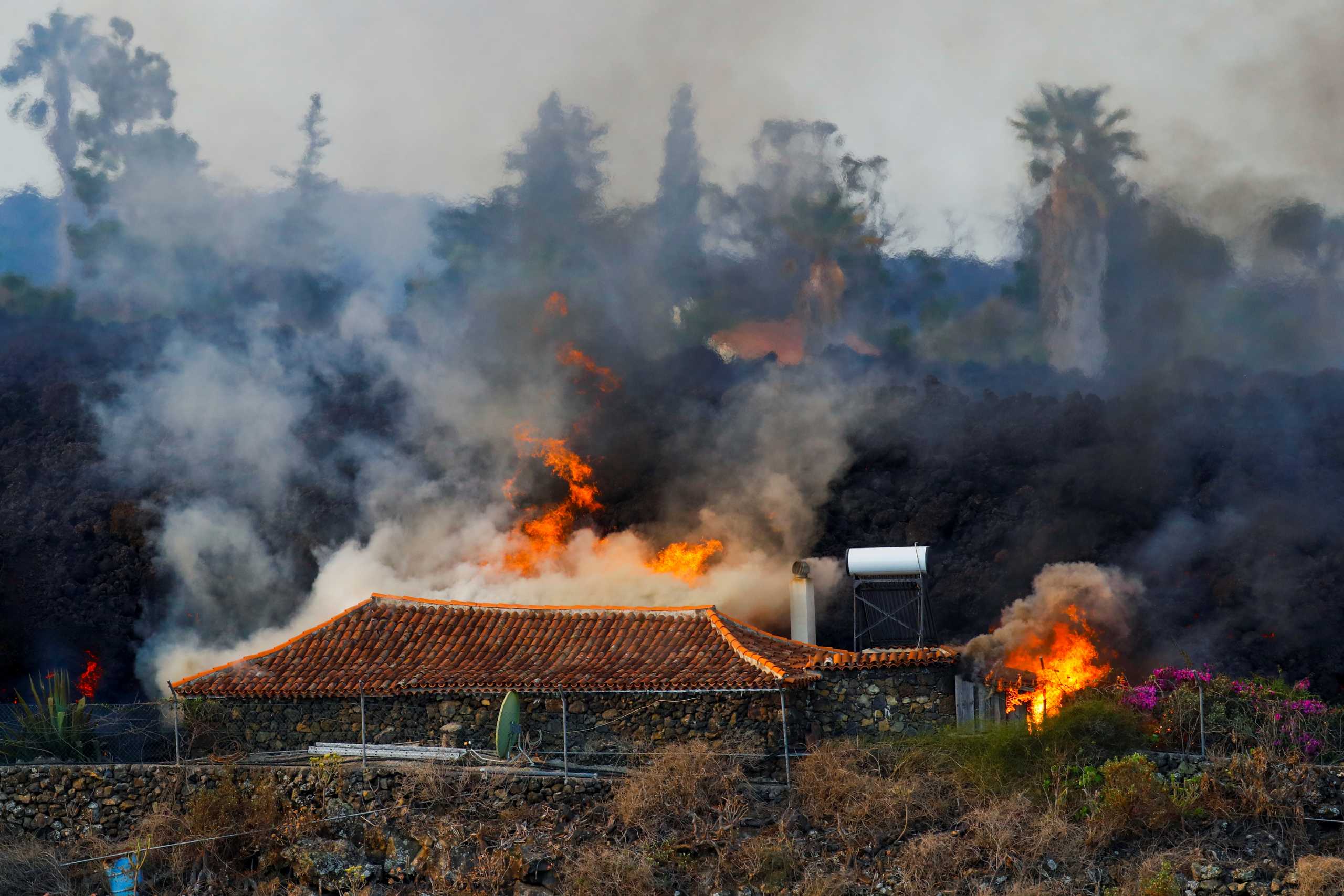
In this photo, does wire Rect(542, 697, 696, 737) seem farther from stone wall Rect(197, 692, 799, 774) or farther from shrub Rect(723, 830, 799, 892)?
shrub Rect(723, 830, 799, 892)

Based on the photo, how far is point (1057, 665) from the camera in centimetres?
3130

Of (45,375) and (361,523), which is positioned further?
(45,375)

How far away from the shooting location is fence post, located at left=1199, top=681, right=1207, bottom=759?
26.5 metres

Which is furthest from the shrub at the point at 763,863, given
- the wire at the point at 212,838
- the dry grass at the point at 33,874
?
the dry grass at the point at 33,874

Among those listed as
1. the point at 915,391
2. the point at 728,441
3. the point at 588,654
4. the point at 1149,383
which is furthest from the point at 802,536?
the point at 588,654

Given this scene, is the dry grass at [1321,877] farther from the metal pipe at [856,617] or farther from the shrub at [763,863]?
the metal pipe at [856,617]

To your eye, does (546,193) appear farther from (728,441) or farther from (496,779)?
(496,779)

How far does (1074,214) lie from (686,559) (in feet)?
68.6

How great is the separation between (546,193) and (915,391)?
51.6ft

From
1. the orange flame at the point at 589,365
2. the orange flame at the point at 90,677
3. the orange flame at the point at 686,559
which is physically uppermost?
the orange flame at the point at 589,365

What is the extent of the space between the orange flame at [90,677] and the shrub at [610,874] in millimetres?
26820

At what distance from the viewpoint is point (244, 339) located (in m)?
56.5

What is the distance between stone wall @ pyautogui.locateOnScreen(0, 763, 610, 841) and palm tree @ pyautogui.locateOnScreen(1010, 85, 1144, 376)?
32.4 metres

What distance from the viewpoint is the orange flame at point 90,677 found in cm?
4703
